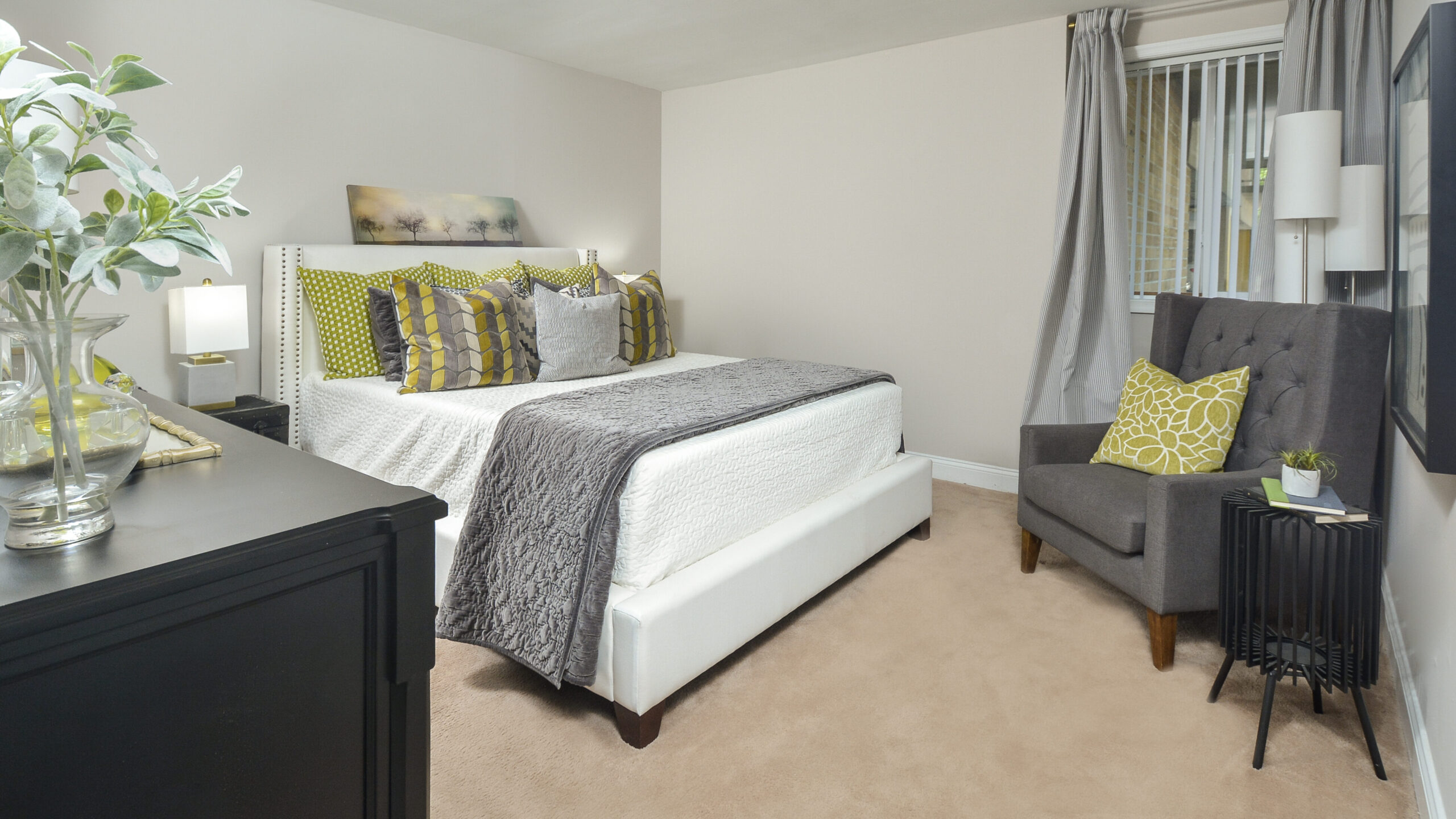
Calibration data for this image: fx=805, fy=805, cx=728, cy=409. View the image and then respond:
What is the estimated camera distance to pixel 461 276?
3561 millimetres

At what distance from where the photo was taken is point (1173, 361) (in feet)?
9.99

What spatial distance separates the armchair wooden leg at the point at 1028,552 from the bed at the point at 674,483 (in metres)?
0.44

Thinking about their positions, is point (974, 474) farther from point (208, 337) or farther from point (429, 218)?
point (208, 337)

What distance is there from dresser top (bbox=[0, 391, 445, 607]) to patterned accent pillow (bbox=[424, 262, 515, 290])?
2297mm

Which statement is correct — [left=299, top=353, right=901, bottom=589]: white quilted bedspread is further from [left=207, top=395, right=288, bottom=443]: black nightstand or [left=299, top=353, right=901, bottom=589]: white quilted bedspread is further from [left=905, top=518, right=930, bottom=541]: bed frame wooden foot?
[left=905, top=518, right=930, bottom=541]: bed frame wooden foot

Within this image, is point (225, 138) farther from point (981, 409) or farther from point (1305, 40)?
point (1305, 40)

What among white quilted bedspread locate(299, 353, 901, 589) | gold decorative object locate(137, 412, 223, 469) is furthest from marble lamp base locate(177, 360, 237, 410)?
gold decorative object locate(137, 412, 223, 469)

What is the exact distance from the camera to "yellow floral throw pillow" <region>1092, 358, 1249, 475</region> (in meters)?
2.57

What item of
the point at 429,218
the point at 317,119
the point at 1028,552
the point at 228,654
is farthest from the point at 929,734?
the point at 317,119

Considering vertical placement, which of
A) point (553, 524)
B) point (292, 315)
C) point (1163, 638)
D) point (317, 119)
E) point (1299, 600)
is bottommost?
point (1163, 638)

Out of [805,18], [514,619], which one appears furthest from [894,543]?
[805,18]

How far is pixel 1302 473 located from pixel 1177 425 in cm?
73

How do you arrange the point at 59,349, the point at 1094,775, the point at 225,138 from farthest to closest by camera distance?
the point at 225,138 → the point at 1094,775 → the point at 59,349

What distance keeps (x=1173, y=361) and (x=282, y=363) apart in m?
3.53
